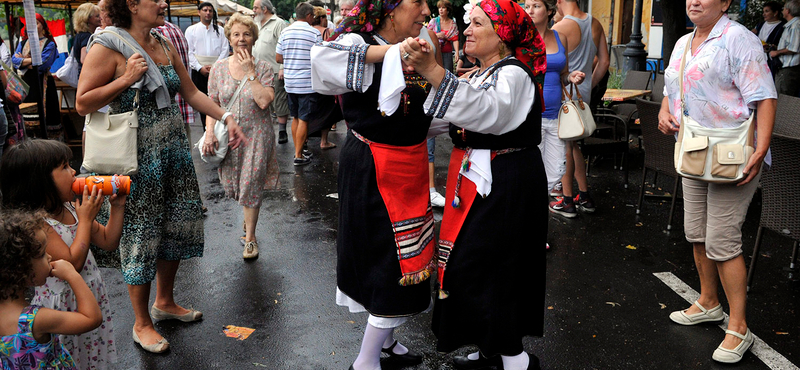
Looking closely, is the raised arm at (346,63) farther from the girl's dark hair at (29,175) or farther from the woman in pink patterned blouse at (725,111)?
the woman in pink patterned blouse at (725,111)

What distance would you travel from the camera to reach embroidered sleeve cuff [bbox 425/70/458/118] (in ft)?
8.34

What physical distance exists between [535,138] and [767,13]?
1137 cm

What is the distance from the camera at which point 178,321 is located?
4141 millimetres

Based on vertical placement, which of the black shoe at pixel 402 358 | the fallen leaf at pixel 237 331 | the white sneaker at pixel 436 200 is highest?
the black shoe at pixel 402 358

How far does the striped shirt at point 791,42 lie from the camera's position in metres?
11.2

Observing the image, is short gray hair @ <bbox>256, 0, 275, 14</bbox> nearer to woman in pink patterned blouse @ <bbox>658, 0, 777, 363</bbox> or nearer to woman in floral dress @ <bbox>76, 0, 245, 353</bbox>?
woman in floral dress @ <bbox>76, 0, 245, 353</bbox>

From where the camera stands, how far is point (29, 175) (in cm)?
266

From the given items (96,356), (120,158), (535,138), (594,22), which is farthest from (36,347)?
(594,22)

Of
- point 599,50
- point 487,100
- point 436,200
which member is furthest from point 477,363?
point 599,50

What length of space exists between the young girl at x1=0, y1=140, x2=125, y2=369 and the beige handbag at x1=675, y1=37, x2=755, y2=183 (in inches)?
114

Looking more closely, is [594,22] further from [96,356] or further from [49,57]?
[49,57]

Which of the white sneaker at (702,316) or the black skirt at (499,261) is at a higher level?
the black skirt at (499,261)

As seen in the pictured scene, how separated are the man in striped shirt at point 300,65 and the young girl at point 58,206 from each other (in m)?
5.79

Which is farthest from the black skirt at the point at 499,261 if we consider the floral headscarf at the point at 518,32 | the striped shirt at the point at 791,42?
the striped shirt at the point at 791,42
